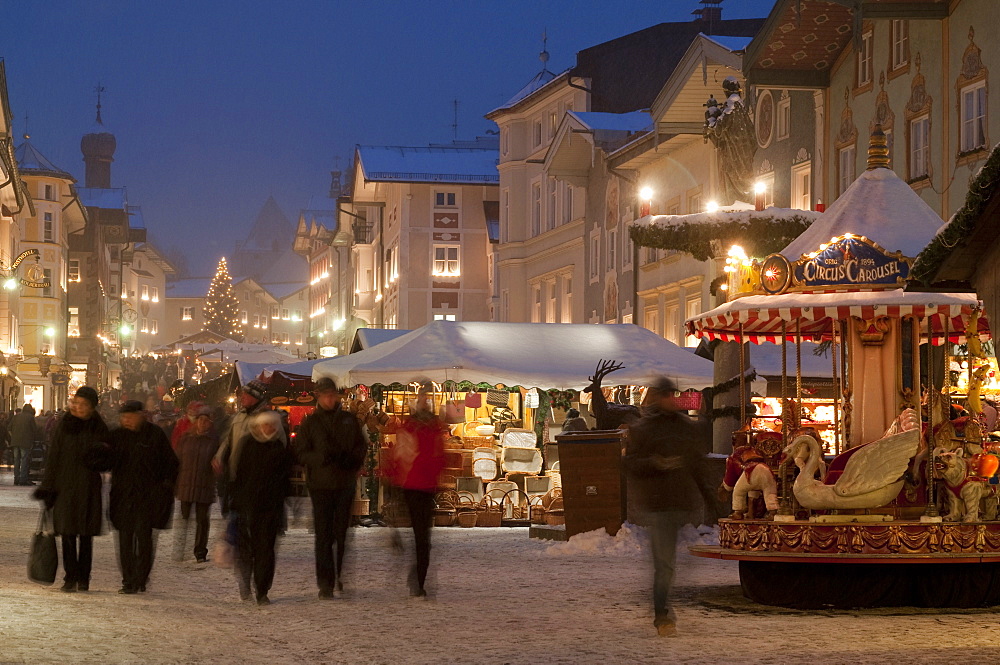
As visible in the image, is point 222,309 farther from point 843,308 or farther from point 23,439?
point 843,308

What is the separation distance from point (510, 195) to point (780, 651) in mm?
43284

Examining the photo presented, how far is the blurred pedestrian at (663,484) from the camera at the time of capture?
10.7 meters

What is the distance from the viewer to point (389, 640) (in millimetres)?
10539

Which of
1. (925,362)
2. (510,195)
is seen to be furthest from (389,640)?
(510,195)

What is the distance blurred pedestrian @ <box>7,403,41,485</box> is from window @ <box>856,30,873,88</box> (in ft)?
61.9

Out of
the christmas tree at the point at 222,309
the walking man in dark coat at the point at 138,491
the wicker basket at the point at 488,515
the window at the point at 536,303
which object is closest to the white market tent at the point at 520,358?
the wicker basket at the point at 488,515

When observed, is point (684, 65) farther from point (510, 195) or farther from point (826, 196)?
point (510, 195)

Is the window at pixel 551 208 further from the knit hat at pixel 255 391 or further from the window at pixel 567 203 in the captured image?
the knit hat at pixel 255 391

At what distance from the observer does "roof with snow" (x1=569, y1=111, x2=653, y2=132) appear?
43.1 metres

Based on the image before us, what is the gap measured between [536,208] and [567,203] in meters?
3.72

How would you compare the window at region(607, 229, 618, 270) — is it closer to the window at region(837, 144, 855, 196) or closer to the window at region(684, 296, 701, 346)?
the window at region(684, 296, 701, 346)

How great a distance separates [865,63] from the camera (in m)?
25.9

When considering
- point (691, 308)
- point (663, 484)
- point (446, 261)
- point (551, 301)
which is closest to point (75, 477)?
point (663, 484)

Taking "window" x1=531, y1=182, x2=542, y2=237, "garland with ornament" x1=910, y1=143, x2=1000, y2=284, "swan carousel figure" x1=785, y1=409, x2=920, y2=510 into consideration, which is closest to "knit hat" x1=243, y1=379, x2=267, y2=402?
"swan carousel figure" x1=785, y1=409, x2=920, y2=510
